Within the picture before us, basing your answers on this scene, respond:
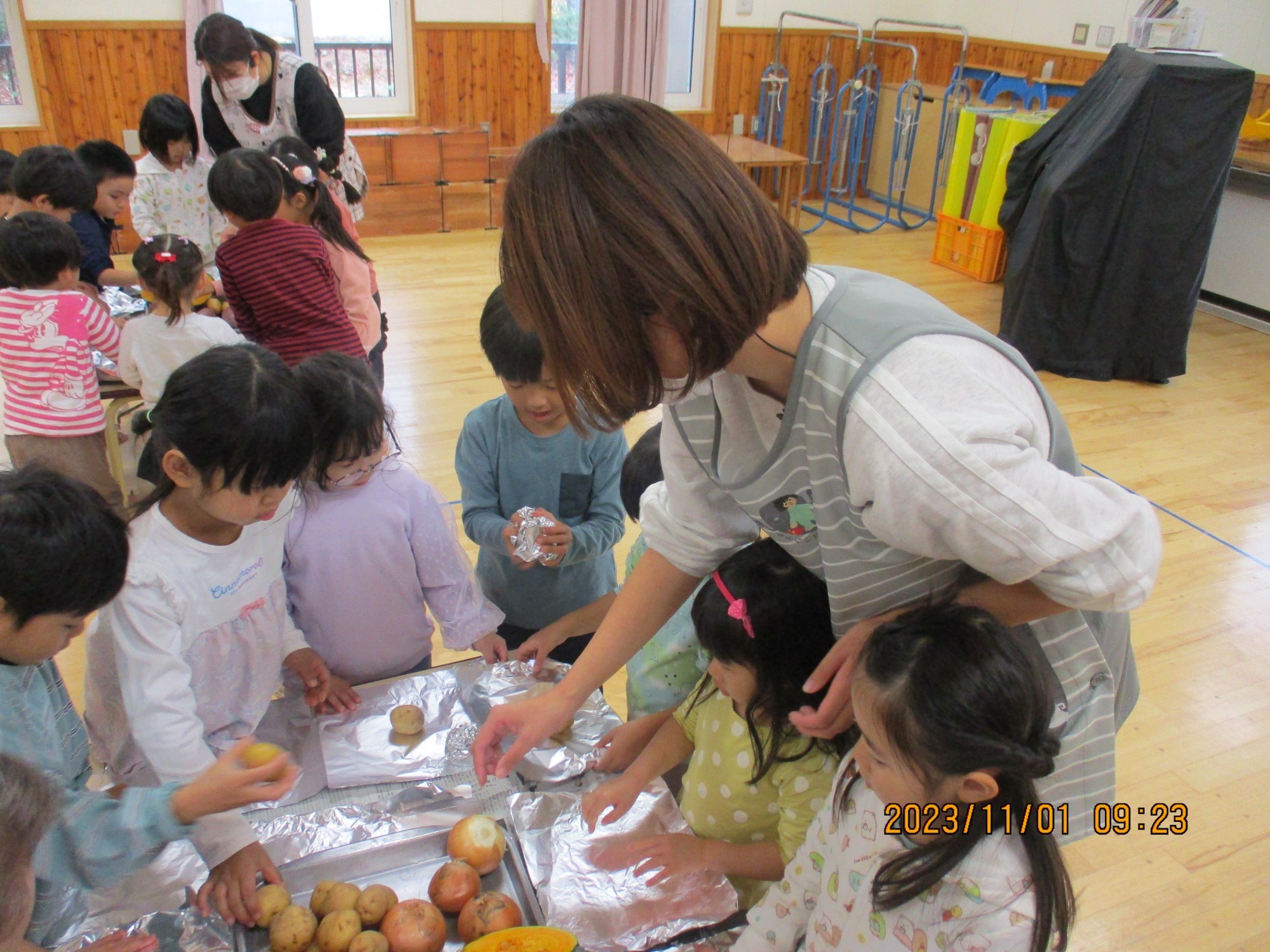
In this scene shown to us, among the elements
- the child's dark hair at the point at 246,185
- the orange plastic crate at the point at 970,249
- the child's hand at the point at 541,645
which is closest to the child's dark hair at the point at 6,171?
the child's dark hair at the point at 246,185

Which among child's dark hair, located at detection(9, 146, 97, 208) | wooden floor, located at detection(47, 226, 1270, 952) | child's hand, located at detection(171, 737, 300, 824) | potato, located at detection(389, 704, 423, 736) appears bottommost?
wooden floor, located at detection(47, 226, 1270, 952)

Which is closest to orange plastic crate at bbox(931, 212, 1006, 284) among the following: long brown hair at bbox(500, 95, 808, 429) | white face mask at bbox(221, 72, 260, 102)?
white face mask at bbox(221, 72, 260, 102)

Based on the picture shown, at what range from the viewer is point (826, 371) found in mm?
859

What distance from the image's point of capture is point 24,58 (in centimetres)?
550

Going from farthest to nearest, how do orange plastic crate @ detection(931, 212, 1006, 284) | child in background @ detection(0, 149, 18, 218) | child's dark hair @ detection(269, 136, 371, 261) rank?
orange plastic crate @ detection(931, 212, 1006, 284)
child in background @ detection(0, 149, 18, 218)
child's dark hair @ detection(269, 136, 371, 261)

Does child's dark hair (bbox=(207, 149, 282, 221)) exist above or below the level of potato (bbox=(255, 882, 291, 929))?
above

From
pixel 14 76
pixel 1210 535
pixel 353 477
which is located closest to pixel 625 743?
pixel 353 477

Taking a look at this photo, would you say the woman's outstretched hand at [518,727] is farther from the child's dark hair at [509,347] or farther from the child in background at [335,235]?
the child in background at [335,235]

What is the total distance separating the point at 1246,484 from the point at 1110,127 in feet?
5.57

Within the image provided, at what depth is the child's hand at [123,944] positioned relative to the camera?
988 mm

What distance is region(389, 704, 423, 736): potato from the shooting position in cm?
132

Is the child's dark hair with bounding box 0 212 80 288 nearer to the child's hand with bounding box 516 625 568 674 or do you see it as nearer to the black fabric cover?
the child's hand with bounding box 516 625 568 674

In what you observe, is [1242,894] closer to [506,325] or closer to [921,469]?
[921,469]

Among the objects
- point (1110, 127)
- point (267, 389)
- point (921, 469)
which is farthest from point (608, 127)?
point (1110, 127)
